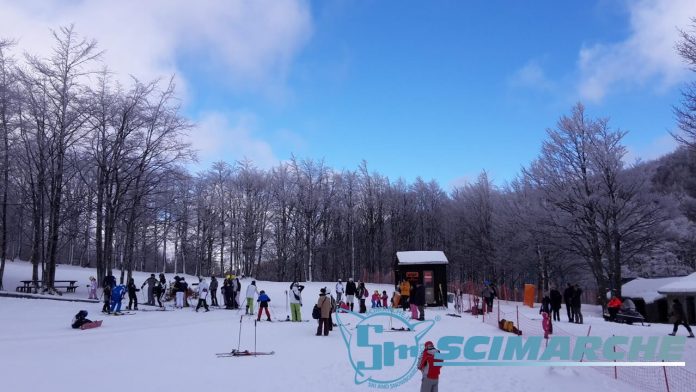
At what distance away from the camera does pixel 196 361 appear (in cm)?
1135

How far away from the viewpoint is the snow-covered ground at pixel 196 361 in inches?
369

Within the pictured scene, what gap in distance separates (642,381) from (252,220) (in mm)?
45878

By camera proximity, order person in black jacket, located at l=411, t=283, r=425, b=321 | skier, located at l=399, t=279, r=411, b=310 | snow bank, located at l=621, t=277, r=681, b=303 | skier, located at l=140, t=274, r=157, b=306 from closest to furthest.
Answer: person in black jacket, located at l=411, t=283, r=425, b=321 → skier, located at l=140, t=274, r=157, b=306 → skier, located at l=399, t=279, r=411, b=310 → snow bank, located at l=621, t=277, r=681, b=303

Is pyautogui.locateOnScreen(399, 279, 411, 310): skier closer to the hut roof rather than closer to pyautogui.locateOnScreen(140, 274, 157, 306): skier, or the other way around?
the hut roof

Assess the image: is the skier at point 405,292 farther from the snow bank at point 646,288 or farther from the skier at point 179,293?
the snow bank at point 646,288

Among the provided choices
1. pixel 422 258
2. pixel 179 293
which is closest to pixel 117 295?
pixel 179 293

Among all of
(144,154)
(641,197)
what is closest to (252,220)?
(144,154)

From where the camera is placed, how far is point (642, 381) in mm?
10414

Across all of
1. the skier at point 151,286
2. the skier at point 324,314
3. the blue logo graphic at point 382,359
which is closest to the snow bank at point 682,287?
the blue logo graphic at point 382,359

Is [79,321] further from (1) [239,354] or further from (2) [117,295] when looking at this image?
(1) [239,354]

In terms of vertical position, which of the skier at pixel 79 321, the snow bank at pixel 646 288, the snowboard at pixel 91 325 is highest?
the skier at pixel 79 321

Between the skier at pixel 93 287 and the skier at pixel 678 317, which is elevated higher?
the skier at pixel 93 287

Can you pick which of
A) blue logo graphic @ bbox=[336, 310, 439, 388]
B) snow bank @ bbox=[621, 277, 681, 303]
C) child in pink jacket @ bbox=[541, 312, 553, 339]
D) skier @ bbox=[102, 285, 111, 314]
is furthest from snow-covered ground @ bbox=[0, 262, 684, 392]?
snow bank @ bbox=[621, 277, 681, 303]

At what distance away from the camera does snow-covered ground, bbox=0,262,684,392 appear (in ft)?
30.8
